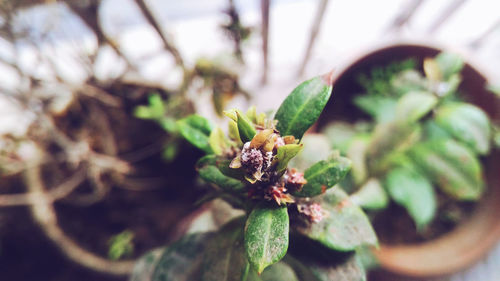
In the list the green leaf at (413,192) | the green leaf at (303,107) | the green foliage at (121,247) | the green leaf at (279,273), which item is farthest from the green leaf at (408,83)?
the green foliage at (121,247)

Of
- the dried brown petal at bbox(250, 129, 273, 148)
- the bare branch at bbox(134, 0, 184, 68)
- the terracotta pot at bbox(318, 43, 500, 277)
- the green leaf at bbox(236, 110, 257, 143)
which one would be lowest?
the terracotta pot at bbox(318, 43, 500, 277)

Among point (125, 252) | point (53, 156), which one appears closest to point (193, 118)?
point (125, 252)

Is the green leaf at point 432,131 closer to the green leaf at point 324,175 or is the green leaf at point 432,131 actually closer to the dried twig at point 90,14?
the green leaf at point 324,175

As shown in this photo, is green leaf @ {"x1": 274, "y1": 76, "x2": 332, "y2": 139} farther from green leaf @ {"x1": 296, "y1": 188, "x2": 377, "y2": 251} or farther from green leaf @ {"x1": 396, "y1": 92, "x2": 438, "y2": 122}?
green leaf @ {"x1": 396, "y1": 92, "x2": 438, "y2": 122}

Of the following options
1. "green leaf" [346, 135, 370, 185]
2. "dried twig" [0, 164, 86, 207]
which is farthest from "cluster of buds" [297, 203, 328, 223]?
"dried twig" [0, 164, 86, 207]

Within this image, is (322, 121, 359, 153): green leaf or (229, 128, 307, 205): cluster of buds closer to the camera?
(229, 128, 307, 205): cluster of buds

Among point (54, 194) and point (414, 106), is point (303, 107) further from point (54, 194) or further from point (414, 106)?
point (54, 194)

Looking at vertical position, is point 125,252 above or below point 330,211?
above

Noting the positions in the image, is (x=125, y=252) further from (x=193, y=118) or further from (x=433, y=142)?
(x=433, y=142)
